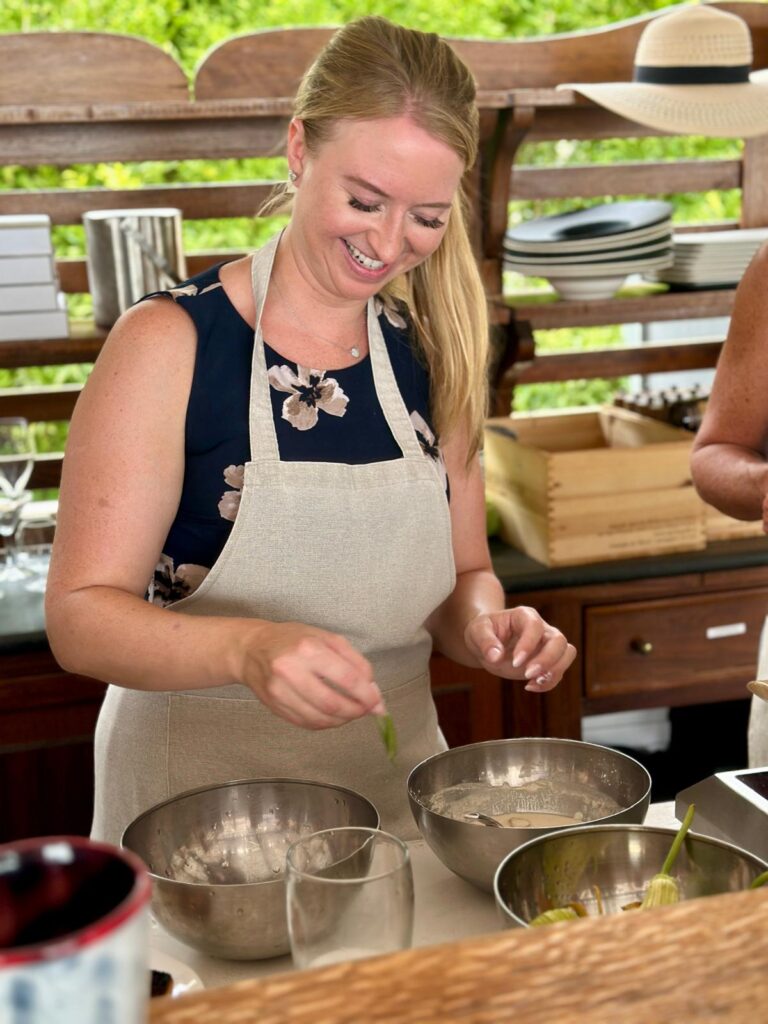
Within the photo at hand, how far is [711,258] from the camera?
324 centimetres

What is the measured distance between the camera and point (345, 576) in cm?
175

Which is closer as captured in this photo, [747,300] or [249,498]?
[249,498]

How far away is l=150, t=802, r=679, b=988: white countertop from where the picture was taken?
1189 mm

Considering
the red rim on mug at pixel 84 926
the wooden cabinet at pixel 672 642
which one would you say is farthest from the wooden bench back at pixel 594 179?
the red rim on mug at pixel 84 926

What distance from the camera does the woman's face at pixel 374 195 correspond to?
1.56m

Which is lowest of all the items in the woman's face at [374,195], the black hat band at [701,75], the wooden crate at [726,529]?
the wooden crate at [726,529]

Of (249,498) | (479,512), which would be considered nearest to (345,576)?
(249,498)

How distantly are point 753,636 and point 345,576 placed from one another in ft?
5.30

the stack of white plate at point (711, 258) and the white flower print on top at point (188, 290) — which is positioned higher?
the white flower print on top at point (188, 290)

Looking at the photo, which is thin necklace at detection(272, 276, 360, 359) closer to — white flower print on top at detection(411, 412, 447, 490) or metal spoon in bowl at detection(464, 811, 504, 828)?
white flower print on top at detection(411, 412, 447, 490)

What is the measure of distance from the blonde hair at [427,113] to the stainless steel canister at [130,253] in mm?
1085

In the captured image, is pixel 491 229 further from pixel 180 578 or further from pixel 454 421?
pixel 180 578

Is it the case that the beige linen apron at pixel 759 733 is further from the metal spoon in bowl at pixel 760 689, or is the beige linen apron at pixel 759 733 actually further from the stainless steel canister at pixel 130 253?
the stainless steel canister at pixel 130 253

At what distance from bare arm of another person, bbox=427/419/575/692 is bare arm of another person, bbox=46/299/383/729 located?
1.18ft
